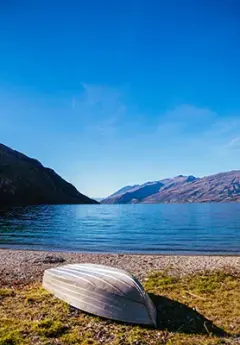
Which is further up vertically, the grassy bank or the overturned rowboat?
the overturned rowboat

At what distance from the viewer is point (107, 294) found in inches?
363

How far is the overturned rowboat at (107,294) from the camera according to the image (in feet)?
28.4

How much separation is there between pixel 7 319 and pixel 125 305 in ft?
11.4

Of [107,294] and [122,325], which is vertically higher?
[107,294]

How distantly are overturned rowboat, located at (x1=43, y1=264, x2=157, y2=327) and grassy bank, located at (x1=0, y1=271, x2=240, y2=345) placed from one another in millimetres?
255

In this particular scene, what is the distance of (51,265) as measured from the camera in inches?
770

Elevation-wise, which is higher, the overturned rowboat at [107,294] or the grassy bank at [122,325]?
the overturned rowboat at [107,294]

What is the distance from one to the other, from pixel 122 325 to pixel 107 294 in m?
1.09

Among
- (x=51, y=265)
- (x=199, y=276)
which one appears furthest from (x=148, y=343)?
(x=51, y=265)

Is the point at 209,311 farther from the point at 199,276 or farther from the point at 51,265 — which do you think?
the point at 51,265

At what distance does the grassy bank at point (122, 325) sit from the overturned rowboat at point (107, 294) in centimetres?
25

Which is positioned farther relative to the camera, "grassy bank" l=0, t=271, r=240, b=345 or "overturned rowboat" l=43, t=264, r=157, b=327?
"overturned rowboat" l=43, t=264, r=157, b=327

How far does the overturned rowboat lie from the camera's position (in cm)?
865

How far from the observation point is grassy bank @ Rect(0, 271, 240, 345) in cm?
760
